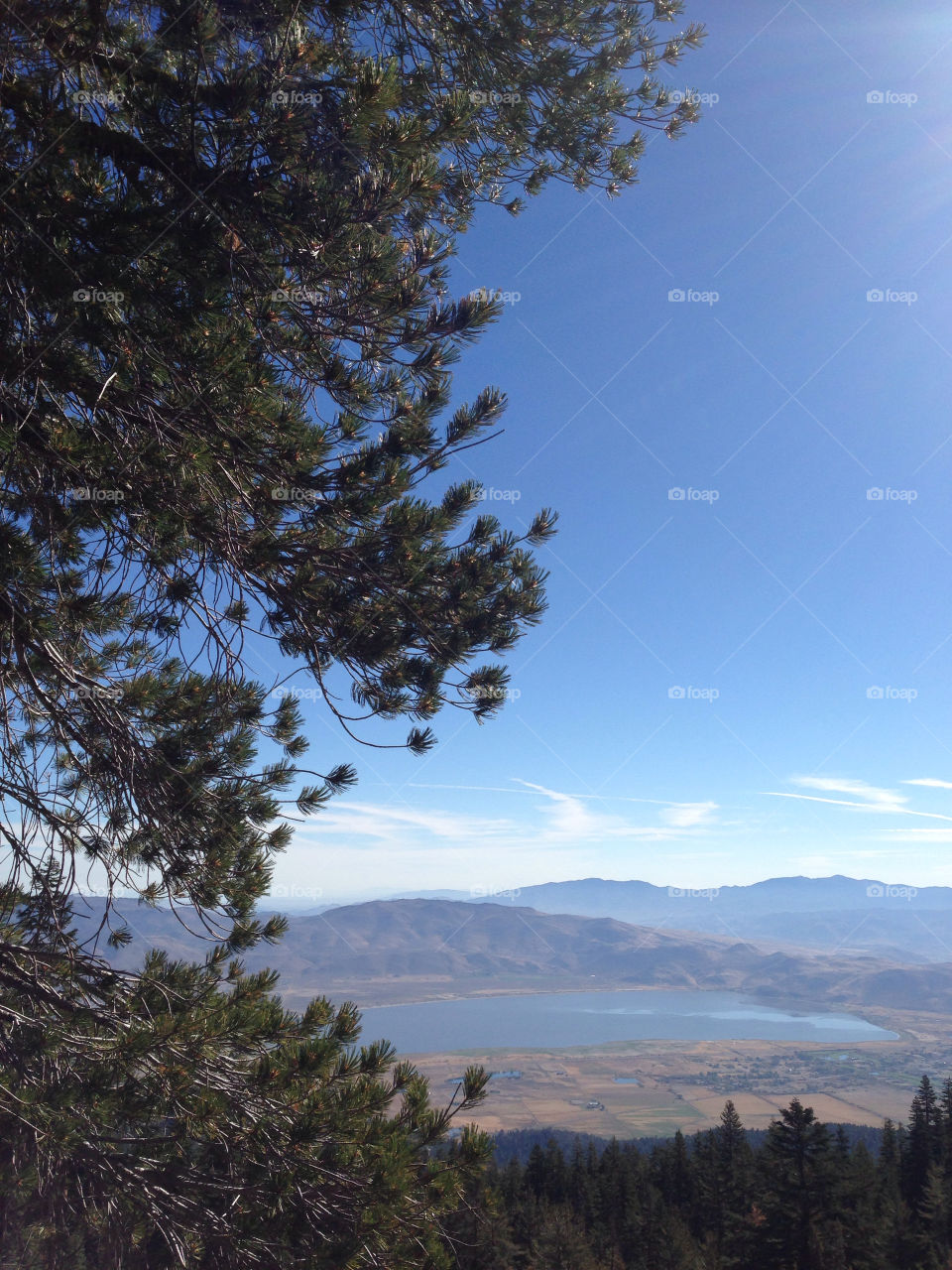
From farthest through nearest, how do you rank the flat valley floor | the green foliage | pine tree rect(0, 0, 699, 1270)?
the flat valley floor, the green foliage, pine tree rect(0, 0, 699, 1270)

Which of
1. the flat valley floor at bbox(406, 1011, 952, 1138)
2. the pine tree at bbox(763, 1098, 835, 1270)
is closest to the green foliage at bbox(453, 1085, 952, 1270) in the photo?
the pine tree at bbox(763, 1098, 835, 1270)

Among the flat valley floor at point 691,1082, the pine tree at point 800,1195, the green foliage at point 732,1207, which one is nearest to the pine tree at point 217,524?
the green foliage at point 732,1207

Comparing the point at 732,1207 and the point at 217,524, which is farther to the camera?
the point at 732,1207

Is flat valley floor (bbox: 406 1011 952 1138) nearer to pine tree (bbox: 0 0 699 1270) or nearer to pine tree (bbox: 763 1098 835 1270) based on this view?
pine tree (bbox: 763 1098 835 1270)

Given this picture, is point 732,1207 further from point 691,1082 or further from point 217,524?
point 691,1082

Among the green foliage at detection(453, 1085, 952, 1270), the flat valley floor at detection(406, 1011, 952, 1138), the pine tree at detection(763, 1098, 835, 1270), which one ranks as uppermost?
the pine tree at detection(763, 1098, 835, 1270)

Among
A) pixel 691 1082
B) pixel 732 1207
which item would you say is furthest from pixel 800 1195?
pixel 691 1082

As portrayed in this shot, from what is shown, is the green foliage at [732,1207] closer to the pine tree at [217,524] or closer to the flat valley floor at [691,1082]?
the pine tree at [217,524]

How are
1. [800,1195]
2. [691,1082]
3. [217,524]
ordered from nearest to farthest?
[217,524]
[800,1195]
[691,1082]

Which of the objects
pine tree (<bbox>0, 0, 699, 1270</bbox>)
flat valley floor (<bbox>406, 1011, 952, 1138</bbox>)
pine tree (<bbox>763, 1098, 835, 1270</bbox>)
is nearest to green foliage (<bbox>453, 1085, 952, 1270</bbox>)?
pine tree (<bbox>763, 1098, 835, 1270</bbox>)

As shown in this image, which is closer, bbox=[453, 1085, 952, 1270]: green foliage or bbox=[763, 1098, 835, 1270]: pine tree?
bbox=[763, 1098, 835, 1270]: pine tree

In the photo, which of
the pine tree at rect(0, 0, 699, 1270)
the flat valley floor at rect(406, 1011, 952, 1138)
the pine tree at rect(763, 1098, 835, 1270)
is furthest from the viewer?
the flat valley floor at rect(406, 1011, 952, 1138)

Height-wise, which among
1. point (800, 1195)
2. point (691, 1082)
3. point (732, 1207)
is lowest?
point (691, 1082)

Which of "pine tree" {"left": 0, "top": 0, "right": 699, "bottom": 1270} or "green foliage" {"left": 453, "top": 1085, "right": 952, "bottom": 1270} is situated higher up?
"pine tree" {"left": 0, "top": 0, "right": 699, "bottom": 1270}
